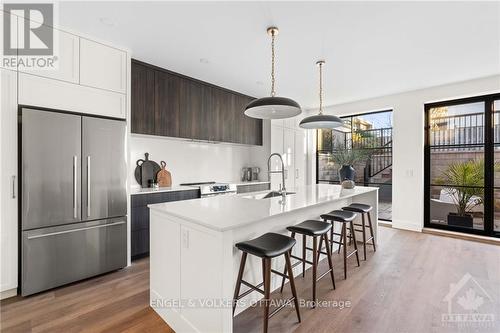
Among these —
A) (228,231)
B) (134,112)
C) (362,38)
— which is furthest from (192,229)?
(362,38)

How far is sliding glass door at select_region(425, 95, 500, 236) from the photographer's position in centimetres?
423

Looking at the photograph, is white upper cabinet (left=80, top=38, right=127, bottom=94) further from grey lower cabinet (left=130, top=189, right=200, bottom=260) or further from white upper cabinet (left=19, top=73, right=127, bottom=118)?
grey lower cabinet (left=130, top=189, right=200, bottom=260)

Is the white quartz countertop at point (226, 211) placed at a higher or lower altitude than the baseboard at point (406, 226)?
higher

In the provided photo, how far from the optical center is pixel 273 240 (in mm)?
1957

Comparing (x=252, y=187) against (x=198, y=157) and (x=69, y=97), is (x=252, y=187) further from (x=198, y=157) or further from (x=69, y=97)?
(x=69, y=97)

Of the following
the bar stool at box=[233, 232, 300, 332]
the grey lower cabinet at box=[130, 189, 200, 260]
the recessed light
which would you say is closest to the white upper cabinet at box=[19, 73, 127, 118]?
the recessed light

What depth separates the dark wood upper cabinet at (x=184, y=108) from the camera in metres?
3.51

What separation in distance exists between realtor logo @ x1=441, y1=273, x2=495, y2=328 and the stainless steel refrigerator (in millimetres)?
3399

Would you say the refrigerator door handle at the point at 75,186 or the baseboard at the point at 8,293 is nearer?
the baseboard at the point at 8,293

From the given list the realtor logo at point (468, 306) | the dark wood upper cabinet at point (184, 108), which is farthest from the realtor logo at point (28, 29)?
the realtor logo at point (468, 306)

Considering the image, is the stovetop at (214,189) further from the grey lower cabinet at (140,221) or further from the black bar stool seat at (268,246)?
the black bar stool seat at (268,246)

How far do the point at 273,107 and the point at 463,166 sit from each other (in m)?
4.10

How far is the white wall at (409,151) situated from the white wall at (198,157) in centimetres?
259

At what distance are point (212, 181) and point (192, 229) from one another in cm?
327
